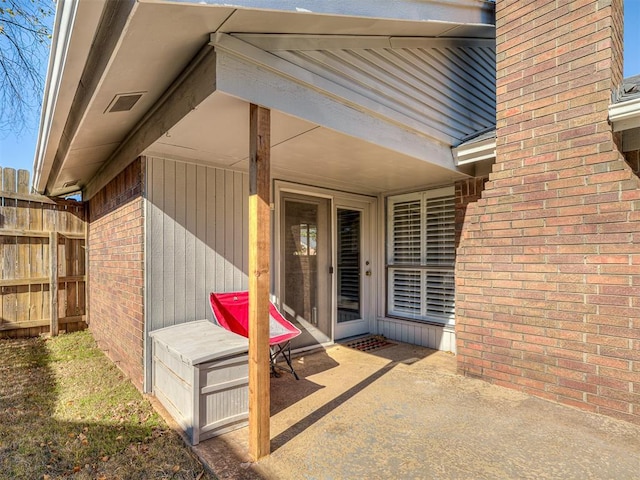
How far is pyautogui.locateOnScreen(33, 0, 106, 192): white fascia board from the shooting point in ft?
5.70

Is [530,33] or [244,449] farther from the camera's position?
[530,33]

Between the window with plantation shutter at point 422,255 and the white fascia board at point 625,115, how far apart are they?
205 cm

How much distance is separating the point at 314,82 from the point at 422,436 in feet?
8.48

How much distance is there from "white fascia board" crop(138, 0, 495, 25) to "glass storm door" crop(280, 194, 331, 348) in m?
2.42

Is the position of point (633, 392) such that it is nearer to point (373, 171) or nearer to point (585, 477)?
point (585, 477)

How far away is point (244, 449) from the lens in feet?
7.97

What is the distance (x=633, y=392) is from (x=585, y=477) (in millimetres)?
1006

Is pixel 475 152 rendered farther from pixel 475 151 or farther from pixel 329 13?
pixel 329 13

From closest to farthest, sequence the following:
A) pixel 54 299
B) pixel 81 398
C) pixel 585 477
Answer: pixel 585 477 → pixel 81 398 → pixel 54 299

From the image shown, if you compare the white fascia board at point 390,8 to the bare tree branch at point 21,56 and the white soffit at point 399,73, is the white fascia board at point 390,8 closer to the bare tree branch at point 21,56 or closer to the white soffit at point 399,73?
the white soffit at point 399,73

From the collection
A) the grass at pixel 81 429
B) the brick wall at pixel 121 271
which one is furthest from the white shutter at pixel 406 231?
the grass at pixel 81 429

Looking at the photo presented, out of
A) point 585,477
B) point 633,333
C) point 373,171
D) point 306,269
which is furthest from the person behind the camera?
point 306,269

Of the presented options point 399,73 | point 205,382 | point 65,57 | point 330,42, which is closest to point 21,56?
point 65,57

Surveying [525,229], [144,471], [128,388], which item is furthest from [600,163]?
[128,388]
